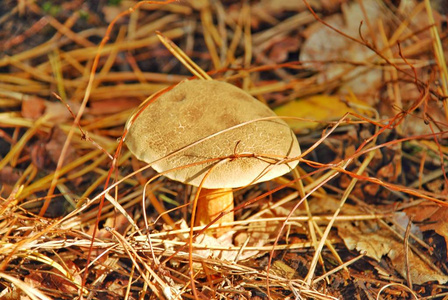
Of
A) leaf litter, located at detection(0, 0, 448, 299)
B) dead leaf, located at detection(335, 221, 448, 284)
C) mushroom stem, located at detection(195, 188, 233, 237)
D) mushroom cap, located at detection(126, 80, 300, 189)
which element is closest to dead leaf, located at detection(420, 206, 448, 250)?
leaf litter, located at detection(0, 0, 448, 299)

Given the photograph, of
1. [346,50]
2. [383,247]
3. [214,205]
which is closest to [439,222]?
[383,247]

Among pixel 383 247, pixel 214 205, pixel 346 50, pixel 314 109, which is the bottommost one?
pixel 383 247

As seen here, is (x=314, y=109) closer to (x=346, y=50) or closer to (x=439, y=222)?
(x=346, y=50)

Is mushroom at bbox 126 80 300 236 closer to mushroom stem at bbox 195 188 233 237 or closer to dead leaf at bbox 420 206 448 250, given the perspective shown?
mushroom stem at bbox 195 188 233 237

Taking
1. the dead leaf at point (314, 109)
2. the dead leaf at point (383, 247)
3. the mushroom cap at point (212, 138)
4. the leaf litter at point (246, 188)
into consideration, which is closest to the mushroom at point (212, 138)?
the mushroom cap at point (212, 138)

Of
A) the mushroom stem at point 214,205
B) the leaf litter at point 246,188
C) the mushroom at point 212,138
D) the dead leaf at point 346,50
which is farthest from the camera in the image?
the dead leaf at point 346,50

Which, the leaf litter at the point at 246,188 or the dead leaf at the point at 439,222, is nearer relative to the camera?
the leaf litter at the point at 246,188

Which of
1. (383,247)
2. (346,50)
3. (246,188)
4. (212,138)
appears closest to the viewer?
(212,138)

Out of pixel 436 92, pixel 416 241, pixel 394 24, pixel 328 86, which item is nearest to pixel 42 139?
pixel 328 86

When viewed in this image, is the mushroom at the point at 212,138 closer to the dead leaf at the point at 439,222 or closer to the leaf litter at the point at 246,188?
the leaf litter at the point at 246,188
